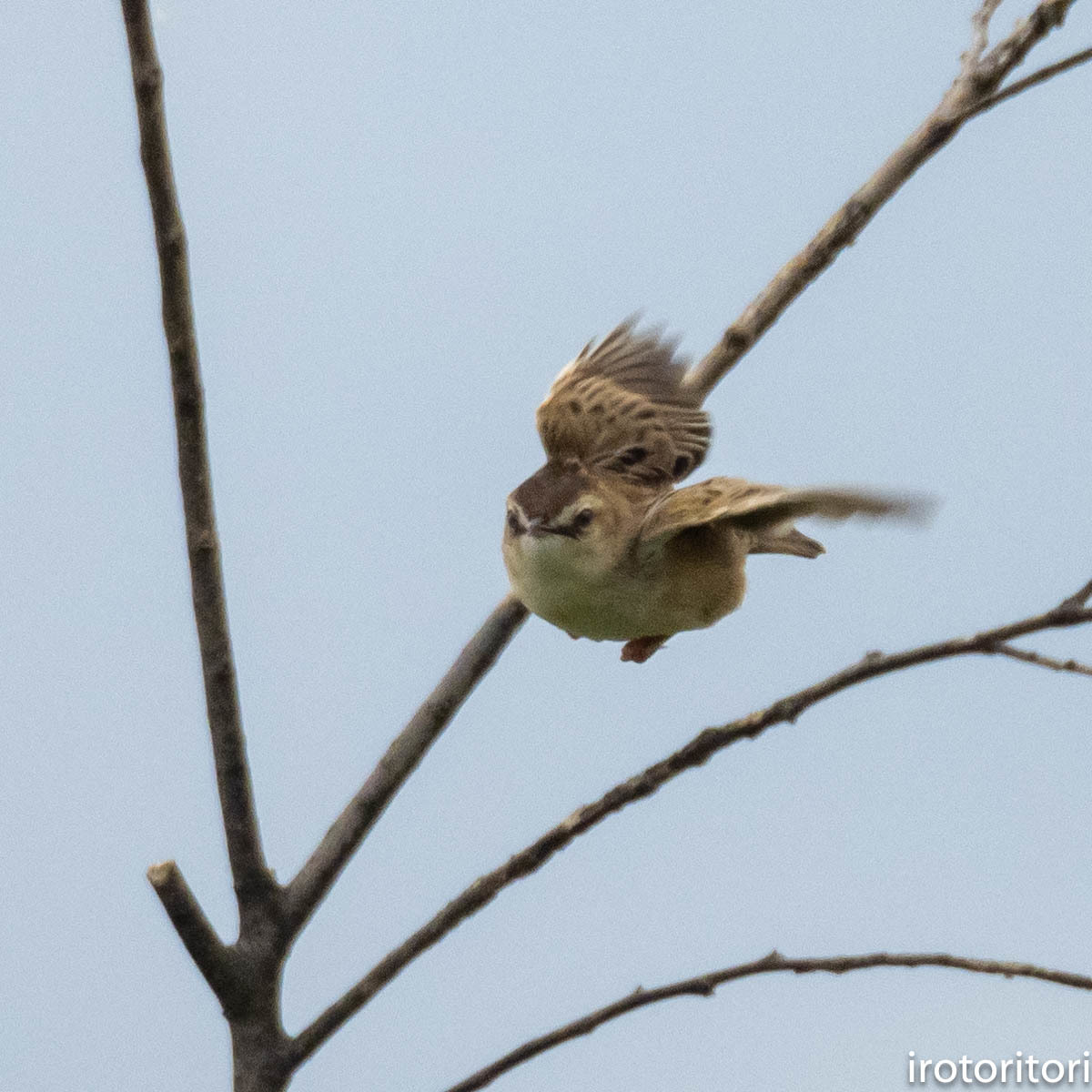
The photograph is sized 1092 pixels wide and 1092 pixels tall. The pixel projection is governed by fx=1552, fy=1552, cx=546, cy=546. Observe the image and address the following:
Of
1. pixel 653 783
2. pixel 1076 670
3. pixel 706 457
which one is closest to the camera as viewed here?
pixel 1076 670

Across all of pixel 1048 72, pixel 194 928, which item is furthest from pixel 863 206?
pixel 194 928

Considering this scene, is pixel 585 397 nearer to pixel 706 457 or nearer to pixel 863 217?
pixel 706 457

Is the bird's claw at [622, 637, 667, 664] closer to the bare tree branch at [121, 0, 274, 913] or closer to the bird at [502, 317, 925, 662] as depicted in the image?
the bird at [502, 317, 925, 662]

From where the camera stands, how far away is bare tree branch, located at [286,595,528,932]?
363 centimetres

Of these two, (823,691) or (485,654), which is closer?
(823,691)

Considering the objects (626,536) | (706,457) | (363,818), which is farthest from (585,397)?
(363,818)

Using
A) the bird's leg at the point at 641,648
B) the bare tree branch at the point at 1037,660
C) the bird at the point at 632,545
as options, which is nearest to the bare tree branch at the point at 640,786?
the bare tree branch at the point at 1037,660

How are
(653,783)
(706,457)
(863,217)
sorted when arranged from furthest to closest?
(706,457)
(863,217)
(653,783)

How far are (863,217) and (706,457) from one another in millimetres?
1093

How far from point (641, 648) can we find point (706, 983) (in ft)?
7.13

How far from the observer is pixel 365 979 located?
3.31 m

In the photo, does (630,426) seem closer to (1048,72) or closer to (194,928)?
(1048,72)

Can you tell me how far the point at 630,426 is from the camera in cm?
527

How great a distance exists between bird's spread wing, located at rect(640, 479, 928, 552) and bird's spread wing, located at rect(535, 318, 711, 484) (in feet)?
1.80
